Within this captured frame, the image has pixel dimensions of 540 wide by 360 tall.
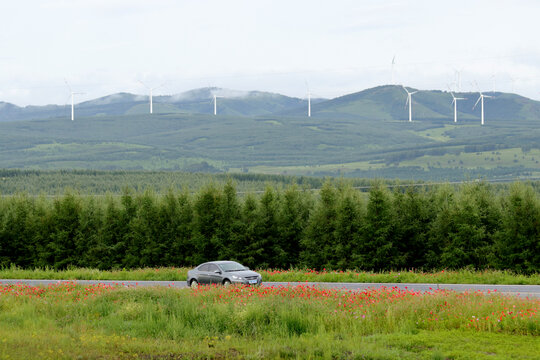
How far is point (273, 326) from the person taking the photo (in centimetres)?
1834

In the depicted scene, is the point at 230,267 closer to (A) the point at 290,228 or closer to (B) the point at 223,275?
(B) the point at 223,275

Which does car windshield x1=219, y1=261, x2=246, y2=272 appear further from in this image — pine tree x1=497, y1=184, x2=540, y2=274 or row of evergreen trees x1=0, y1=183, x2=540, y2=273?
pine tree x1=497, y1=184, x2=540, y2=274

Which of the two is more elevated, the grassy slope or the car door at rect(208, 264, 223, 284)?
the car door at rect(208, 264, 223, 284)

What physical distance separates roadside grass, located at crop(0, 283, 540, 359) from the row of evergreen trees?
79.4 ft

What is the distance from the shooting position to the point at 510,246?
144 ft

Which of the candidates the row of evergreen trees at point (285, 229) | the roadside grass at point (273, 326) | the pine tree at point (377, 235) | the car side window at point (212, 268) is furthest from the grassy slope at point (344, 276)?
the roadside grass at point (273, 326)

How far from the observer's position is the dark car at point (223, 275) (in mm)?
30766

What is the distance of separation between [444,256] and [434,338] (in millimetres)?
29327

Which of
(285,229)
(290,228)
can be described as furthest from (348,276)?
(285,229)

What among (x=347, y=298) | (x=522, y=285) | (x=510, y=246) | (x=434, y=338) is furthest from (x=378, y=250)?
(x=434, y=338)

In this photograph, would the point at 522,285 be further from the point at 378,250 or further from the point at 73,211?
the point at 73,211

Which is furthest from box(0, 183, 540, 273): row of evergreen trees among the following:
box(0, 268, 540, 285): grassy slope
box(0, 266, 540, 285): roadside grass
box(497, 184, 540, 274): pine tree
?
box(0, 268, 540, 285): grassy slope

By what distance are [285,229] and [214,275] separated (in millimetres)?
20409

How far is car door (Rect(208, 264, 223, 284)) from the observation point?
31.5 metres
